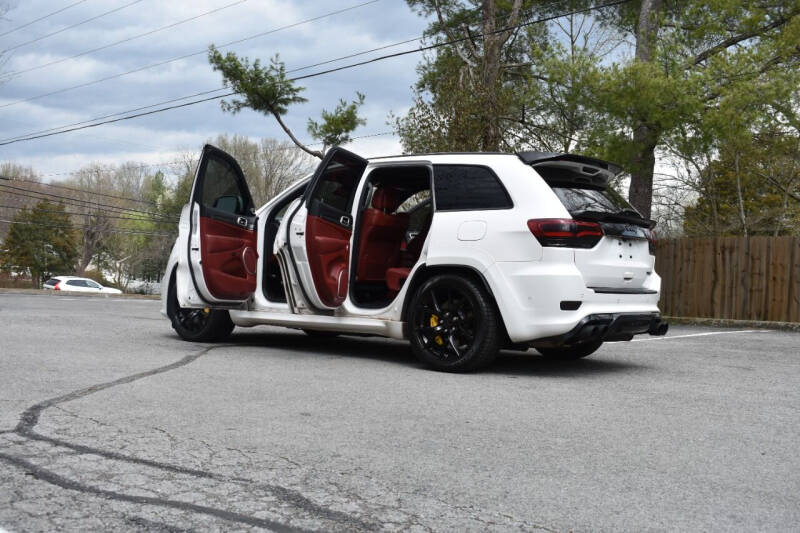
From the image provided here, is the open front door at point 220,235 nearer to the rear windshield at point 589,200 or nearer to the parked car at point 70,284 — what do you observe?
the rear windshield at point 589,200

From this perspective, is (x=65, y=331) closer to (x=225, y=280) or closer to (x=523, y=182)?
(x=225, y=280)

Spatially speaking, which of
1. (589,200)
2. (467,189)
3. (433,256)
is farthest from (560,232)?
(433,256)

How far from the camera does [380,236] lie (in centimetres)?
752

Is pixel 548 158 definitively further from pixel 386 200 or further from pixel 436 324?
pixel 386 200

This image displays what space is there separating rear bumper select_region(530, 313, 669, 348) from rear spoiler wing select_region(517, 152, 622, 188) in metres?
1.20

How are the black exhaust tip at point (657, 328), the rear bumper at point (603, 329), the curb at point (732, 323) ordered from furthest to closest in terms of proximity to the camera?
the curb at point (732, 323) < the black exhaust tip at point (657, 328) < the rear bumper at point (603, 329)

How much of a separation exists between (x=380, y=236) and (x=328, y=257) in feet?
2.38

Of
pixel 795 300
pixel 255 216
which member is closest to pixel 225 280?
pixel 255 216

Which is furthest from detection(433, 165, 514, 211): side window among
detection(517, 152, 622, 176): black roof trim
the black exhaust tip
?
the black exhaust tip

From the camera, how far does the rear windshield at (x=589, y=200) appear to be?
6.14 metres

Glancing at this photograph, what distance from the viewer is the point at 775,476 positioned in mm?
3467

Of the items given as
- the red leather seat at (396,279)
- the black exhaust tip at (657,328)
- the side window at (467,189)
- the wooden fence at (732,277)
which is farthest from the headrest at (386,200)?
the wooden fence at (732,277)

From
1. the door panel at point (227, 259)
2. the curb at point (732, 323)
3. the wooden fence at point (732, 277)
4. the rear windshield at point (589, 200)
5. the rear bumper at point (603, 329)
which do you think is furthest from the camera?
the wooden fence at point (732, 277)

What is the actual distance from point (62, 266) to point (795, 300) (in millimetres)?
56862
